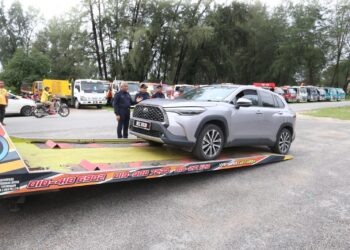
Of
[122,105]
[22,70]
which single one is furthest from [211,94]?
[22,70]

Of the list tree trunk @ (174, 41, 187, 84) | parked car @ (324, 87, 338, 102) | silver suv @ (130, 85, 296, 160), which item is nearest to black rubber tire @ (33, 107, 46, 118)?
silver suv @ (130, 85, 296, 160)

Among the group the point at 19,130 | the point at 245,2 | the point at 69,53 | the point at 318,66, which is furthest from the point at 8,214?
the point at 318,66

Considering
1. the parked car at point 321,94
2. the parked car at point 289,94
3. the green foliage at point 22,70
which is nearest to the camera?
the parked car at point 289,94

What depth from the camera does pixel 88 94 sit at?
71.3 feet

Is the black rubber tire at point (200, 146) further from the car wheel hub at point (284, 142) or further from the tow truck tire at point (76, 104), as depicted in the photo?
the tow truck tire at point (76, 104)

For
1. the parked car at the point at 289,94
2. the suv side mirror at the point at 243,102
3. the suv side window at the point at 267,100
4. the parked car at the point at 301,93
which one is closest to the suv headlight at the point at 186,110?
the suv side mirror at the point at 243,102

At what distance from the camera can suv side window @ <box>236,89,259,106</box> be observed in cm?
662

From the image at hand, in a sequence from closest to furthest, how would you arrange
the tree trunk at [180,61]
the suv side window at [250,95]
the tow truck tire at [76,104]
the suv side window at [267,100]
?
the suv side window at [250,95] → the suv side window at [267,100] → the tow truck tire at [76,104] → the tree trunk at [180,61]

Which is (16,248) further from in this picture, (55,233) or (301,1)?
(301,1)

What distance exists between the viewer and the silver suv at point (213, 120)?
545 cm

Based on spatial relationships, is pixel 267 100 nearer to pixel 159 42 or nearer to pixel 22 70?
pixel 159 42

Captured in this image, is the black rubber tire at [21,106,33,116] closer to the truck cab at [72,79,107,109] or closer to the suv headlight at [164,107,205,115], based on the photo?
the truck cab at [72,79,107,109]

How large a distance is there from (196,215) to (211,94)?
302 cm

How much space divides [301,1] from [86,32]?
3730cm
